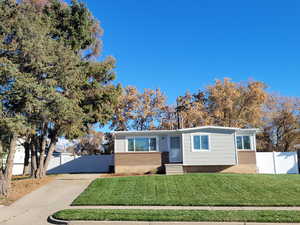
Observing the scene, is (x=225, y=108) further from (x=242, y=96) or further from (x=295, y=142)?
(x=295, y=142)

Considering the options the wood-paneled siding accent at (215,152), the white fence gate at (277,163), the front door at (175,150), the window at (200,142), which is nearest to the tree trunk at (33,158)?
the front door at (175,150)

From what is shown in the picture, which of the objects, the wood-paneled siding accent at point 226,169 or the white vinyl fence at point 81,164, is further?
the white vinyl fence at point 81,164

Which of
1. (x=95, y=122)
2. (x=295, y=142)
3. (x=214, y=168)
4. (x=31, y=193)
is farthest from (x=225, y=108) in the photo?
(x=31, y=193)

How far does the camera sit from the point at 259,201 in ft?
29.5

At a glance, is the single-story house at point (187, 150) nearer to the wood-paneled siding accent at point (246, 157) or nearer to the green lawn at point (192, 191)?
the wood-paneled siding accent at point (246, 157)

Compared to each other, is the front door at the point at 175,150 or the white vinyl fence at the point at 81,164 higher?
the front door at the point at 175,150

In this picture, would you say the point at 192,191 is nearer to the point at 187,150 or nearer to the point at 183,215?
the point at 183,215

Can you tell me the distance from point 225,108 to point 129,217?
24.2 m

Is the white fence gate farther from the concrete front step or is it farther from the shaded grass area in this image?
the shaded grass area

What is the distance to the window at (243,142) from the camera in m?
18.2

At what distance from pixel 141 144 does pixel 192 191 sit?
790 centimetres

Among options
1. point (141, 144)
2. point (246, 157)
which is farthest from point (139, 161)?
point (246, 157)

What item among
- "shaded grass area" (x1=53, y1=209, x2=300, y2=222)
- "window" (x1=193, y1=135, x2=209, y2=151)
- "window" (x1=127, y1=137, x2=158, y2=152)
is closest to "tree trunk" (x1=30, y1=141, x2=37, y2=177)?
"window" (x1=127, y1=137, x2=158, y2=152)

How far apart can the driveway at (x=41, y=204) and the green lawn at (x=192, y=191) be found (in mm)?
680
